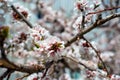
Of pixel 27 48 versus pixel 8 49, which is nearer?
pixel 8 49

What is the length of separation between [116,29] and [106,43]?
1057mm

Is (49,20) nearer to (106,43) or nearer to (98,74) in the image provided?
(106,43)

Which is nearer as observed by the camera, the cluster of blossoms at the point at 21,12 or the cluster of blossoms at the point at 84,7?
the cluster of blossoms at the point at 84,7

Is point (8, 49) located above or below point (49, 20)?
above

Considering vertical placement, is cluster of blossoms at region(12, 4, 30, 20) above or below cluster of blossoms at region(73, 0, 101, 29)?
below

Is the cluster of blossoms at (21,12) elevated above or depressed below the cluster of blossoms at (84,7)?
below

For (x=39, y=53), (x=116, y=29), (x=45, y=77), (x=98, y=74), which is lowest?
(x=116, y=29)

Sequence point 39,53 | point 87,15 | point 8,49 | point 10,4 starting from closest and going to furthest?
1. point 39,53
2. point 87,15
3. point 10,4
4. point 8,49

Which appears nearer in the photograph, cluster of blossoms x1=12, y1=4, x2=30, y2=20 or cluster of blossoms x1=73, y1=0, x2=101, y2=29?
cluster of blossoms x1=73, y1=0, x2=101, y2=29

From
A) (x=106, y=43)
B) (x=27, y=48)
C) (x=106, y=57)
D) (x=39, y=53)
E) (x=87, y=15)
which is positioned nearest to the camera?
(x=39, y=53)

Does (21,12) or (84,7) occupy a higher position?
(84,7)

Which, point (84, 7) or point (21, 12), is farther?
point (21, 12)

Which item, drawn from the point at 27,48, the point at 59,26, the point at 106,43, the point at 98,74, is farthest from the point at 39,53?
the point at 106,43

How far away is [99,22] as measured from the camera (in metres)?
1.44
